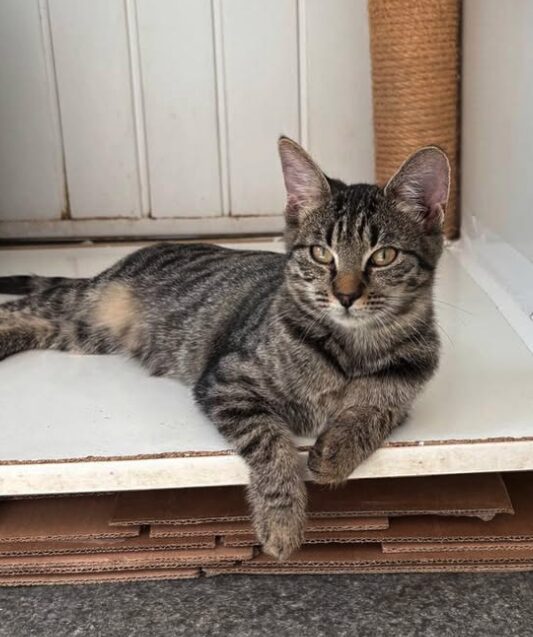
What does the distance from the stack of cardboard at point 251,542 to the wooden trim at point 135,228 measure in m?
1.31

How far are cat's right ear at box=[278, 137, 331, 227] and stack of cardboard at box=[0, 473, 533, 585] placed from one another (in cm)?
45

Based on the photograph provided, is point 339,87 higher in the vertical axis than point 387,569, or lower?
higher

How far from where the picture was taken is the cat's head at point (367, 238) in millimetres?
1173

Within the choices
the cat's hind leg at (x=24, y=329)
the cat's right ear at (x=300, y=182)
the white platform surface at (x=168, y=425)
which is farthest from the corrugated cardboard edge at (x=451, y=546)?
the cat's hind leg at (x=24, y=329)

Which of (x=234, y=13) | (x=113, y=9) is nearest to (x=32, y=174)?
(x=113, y=9)

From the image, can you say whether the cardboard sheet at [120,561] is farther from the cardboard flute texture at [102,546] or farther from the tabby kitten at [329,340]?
the tabby kitten at [329,340]

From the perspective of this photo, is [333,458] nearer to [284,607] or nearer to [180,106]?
[284,607]

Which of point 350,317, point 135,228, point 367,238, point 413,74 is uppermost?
point 413,74

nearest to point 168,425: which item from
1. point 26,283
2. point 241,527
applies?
point 241,527

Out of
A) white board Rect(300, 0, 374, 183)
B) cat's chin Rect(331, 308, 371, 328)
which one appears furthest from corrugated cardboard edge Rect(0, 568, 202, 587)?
white board Rect(300, 0, 374, 183)

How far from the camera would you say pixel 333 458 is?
45.4 inches

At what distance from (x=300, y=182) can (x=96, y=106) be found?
1.29 meters

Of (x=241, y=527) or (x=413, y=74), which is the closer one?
(x=241, y=527)

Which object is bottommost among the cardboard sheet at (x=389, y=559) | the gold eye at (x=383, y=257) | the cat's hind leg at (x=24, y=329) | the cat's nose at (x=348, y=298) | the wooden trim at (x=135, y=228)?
the cardboard sheet at (x=389, y=559)
